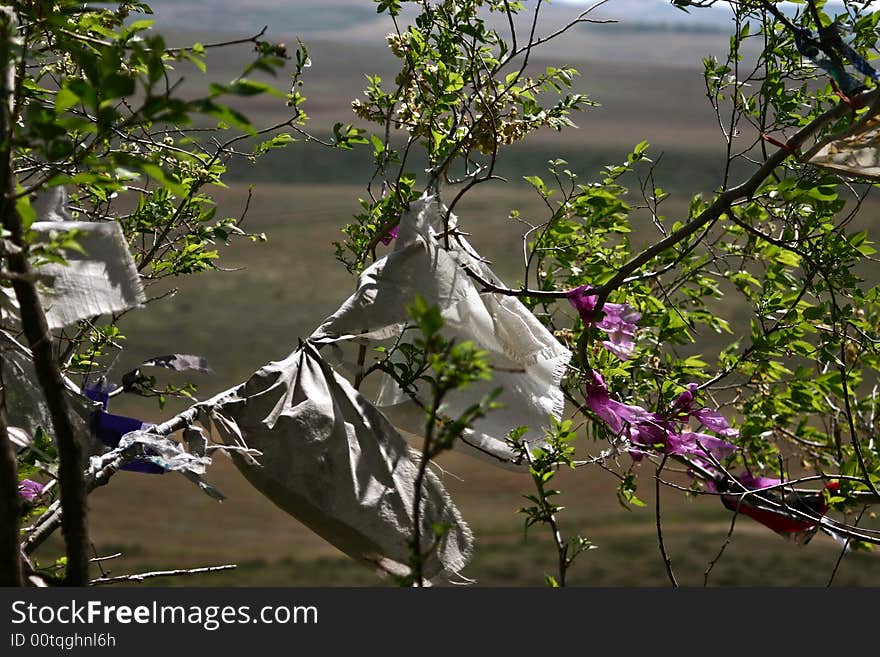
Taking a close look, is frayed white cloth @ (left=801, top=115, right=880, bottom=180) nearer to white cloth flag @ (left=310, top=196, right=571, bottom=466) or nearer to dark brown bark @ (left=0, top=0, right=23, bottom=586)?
white cloth flag @ (left=310, top=196, right=571, bottom=466)

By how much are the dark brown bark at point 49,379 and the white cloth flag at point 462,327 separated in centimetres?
87

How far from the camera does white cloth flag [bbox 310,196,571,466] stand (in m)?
2.58

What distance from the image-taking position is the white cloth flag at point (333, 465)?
241 centimetres

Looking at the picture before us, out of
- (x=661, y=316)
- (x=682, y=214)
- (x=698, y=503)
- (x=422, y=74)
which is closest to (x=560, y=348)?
(x=661, y=316)

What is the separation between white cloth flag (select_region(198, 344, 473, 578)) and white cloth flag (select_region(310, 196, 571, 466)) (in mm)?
183

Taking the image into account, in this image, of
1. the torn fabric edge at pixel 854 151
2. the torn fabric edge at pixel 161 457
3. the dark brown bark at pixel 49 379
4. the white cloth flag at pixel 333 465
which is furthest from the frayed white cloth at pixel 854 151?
the dark brown bark at pixel 49 379

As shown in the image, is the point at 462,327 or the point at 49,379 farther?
the point at 462,327

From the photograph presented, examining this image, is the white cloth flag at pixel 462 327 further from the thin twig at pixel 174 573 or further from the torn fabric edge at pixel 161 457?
the thin twig at pixel 174 573

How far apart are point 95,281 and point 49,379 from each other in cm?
51

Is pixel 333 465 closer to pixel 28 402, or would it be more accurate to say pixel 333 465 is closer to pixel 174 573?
pixel 174 573

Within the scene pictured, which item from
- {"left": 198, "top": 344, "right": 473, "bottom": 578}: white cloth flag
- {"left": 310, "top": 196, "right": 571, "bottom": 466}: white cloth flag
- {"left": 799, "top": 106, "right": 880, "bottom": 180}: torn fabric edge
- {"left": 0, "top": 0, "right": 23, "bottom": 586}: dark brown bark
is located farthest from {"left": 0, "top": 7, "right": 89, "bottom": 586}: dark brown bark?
{"left": 799, "top": 106, "right": 880, "bottom": 180}: torn fabric edge

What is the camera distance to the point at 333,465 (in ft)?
7.96

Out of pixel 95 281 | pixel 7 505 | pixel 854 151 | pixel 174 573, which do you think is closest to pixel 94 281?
pixel 95 281

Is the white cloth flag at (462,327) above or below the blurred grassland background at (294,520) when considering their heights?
above
